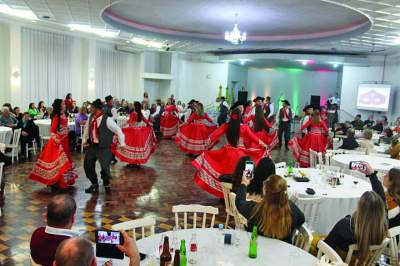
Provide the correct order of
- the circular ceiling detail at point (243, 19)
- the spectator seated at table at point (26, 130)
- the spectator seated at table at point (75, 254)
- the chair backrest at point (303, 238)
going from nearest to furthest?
1. the spectator seated at table at point (75, 254)
2. the chair backrest at point (303, 238)
3. the circular ceiling detail at point (243, 19)
4. the spectator seated at table at point (26, 130)

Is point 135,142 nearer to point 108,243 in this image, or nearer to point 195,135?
point 195,135

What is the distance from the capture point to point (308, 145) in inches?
353

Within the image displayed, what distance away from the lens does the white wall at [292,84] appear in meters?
22.1

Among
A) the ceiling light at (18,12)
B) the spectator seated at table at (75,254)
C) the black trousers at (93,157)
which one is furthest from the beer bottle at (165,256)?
the ceiling light at (18,12)

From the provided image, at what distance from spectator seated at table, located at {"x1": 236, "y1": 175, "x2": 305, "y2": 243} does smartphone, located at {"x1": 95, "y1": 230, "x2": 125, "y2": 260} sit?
1194mm

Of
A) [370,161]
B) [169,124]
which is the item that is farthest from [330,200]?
[169,124]

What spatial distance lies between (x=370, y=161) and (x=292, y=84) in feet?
54.1

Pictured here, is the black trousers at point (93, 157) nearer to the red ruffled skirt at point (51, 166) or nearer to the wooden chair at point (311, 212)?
the red ruffled skirt at point (51, 166)

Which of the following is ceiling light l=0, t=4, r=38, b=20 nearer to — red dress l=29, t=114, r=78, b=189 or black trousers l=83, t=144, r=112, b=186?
red dress l=29, t=114, r=78, b=189

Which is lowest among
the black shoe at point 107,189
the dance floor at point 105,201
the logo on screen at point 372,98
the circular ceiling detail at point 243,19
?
the dance floor at point 105,201

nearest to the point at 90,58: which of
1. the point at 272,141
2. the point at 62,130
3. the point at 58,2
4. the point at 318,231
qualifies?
the point at 58,2

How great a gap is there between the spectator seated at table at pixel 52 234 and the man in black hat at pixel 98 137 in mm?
3807

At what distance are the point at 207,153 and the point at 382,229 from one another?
3.46m

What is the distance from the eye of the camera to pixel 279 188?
2924 mm
